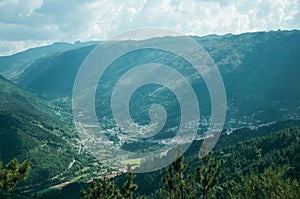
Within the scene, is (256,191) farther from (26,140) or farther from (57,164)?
(26,140)

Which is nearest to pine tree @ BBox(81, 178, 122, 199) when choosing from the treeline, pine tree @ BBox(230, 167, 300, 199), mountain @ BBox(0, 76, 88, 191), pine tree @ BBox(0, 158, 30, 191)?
the treeline

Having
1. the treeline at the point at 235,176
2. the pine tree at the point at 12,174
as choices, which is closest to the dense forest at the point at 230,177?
the treeline at the point at 235,176

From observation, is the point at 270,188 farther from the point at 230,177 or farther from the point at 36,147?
the point at 36,147

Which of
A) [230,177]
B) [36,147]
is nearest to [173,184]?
[230,177]

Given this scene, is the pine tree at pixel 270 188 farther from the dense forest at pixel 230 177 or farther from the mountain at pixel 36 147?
the mountain at pixel 36 147

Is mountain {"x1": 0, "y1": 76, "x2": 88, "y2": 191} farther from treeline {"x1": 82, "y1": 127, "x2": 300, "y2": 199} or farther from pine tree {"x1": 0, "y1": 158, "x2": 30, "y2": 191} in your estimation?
pine tree {"x1": 0, "y1": 158, "x2": 30, "y2": 191}

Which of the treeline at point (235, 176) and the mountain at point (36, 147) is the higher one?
the treeline at point (235, 176)

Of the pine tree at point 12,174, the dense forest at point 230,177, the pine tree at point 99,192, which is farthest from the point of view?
the pine tree at point 99,192

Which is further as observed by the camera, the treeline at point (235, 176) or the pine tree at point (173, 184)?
the pine tree at point (173, 184)

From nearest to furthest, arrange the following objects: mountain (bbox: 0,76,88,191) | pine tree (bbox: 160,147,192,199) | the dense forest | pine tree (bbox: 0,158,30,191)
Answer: pine tree (bbox: 0,158,30,191) < pine tree (bbox: 160,147,192,199) < the dense forest < mountain (bbox: 0,76,88,191)

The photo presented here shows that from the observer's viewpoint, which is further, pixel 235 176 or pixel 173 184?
pixel 235 176

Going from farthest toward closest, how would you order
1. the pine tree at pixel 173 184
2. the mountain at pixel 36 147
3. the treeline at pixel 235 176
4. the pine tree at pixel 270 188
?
1. the mountain at pixel 36 147
2. the pine tree at pixel 270 188
3. the pine tree at pixel 173 184
4. the treeline at pixel 235 176

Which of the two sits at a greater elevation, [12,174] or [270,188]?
[12,174]
